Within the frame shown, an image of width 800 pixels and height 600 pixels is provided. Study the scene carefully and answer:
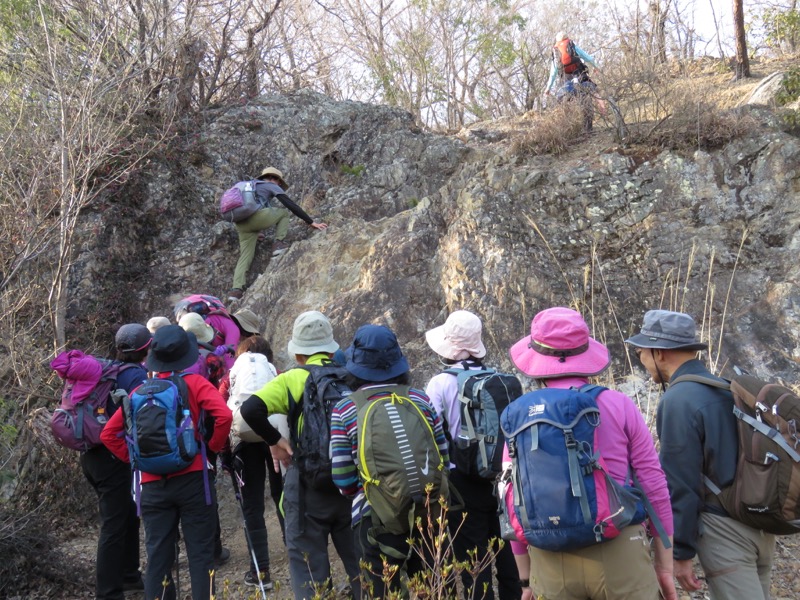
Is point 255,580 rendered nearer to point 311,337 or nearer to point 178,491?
point 178,491

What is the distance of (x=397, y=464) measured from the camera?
10.1ft

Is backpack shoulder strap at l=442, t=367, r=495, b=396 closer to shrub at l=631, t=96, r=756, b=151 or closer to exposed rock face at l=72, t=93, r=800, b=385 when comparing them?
exposed rock face at l=72, t=93, r=800, b=385

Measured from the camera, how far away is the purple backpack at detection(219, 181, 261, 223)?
879 cm

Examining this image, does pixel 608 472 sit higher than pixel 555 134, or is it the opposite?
pixel 555 134

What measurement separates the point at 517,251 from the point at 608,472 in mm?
5002

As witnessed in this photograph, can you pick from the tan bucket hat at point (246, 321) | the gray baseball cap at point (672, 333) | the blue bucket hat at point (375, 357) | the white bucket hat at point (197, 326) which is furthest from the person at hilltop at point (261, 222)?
the gray baseball cap at point (672, 333)

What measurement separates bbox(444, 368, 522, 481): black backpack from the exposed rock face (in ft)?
8.97

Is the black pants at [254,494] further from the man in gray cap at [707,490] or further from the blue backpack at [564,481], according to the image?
the man in gray cap at [707,490]

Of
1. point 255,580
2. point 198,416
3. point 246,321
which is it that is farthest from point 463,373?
point 246,321

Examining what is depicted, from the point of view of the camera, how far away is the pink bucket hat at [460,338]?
12.7 feet

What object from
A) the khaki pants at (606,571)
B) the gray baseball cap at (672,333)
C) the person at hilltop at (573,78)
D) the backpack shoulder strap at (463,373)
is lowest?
the khaki pants at (606,571)

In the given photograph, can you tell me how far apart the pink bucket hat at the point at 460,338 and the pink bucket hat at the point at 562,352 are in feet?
2.82

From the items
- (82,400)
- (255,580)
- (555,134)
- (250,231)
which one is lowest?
(255,580)

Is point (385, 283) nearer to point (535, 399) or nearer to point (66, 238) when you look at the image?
point (66, 238)
